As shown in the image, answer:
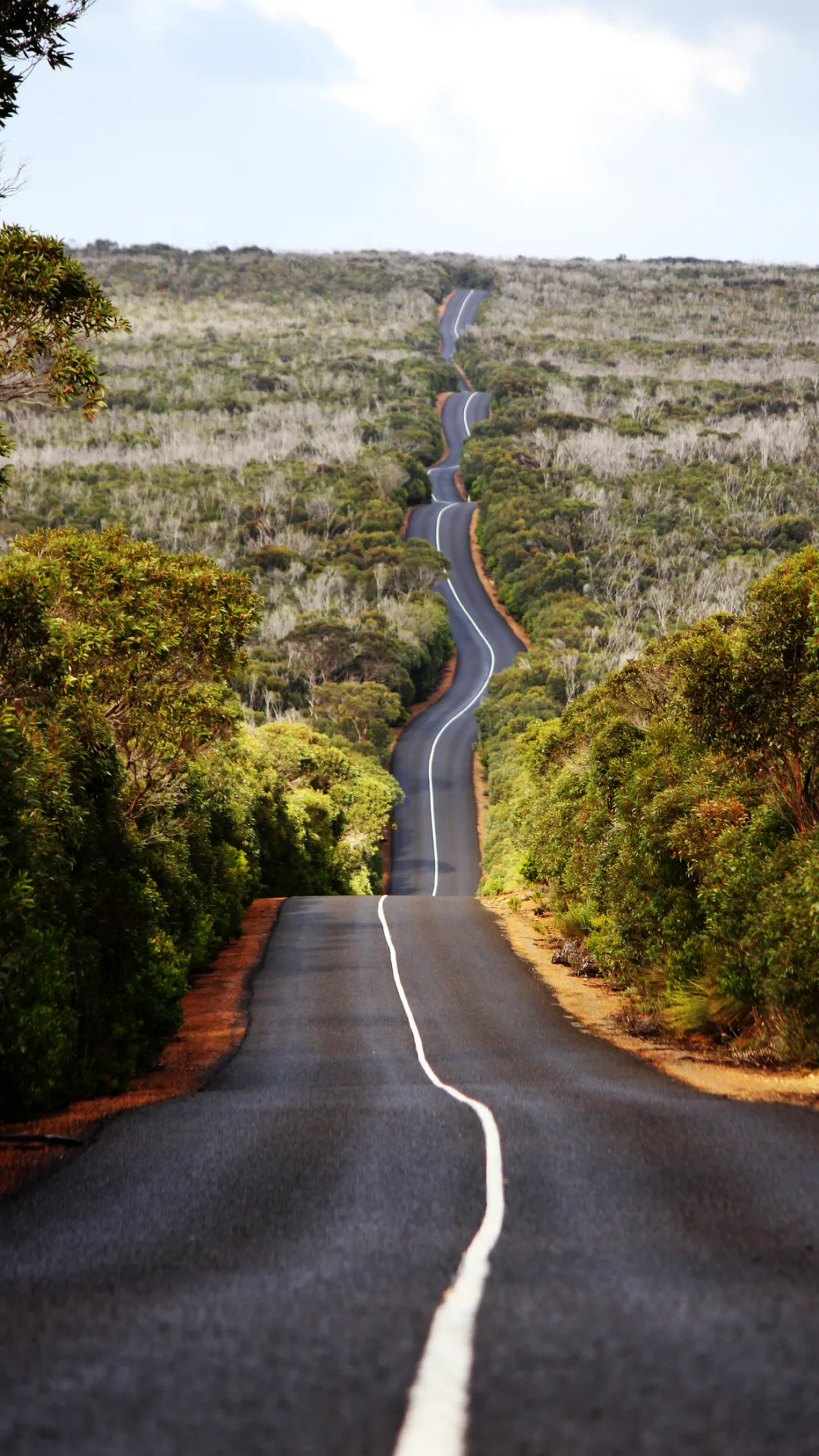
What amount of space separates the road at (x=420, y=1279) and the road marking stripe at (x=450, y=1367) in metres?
0.01

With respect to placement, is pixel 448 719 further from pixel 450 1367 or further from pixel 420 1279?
pixel 450 1367

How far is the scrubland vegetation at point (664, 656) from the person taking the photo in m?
12.8

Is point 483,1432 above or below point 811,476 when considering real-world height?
below

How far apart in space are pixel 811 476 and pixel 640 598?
136ft

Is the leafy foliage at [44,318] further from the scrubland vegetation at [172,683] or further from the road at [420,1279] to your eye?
the road at [420,1279]

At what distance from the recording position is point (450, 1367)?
336 centimetres

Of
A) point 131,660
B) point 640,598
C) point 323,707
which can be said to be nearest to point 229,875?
Result: point 131,660

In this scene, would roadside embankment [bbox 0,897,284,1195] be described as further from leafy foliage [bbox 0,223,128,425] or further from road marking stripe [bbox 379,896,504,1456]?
leafy foliage [bbox 0,223,128,425]

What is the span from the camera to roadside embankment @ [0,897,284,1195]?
798 cm

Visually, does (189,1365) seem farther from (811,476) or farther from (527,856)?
(811,476)

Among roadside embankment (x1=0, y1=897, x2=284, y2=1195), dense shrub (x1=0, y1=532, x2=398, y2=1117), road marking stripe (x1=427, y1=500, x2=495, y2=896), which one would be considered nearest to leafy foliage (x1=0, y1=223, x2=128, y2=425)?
dense shrub (x1=0, y1=532, x2=398, y2=1117)

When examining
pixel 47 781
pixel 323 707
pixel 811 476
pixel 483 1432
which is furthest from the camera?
pixel 811 476

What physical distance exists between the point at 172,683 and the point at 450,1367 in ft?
58.7

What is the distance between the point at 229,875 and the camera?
2778cm
